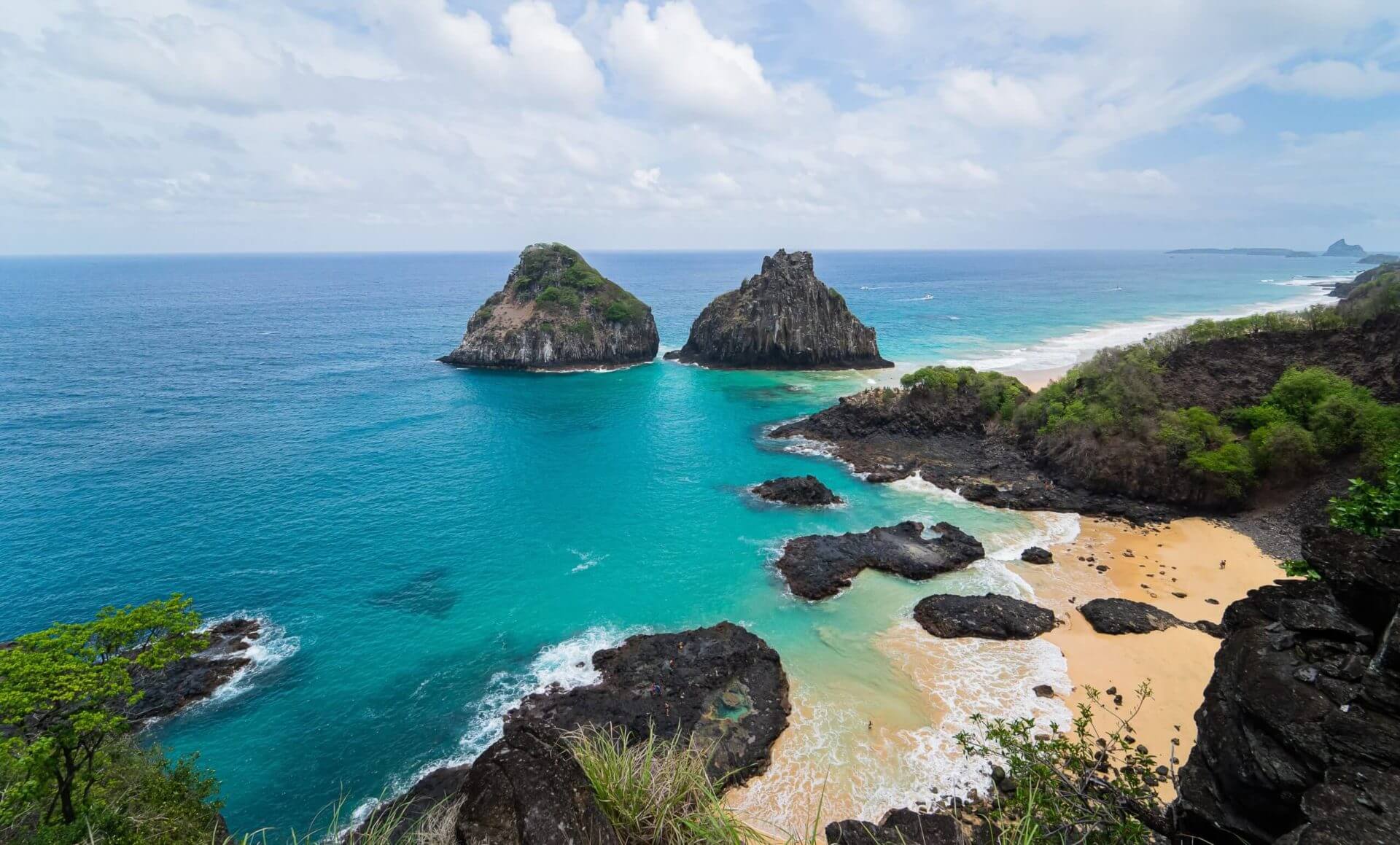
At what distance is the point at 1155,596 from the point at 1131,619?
14.4ft

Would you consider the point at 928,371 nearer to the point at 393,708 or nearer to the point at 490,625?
the point at 490,625

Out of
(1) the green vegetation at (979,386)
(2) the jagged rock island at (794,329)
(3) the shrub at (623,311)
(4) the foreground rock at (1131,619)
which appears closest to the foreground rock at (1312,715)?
(4) the foreground rock at (1131,619)

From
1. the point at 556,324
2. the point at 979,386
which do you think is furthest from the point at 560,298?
the point at 979,386

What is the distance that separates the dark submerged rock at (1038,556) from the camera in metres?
40.6

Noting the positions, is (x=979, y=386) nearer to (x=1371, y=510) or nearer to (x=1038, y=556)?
(x=1038, y=556)

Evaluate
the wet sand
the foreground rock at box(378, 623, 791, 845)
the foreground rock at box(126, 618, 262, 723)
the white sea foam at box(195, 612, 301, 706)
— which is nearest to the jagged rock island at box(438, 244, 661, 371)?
the white sea foam at box(195, 612, 301, 706)

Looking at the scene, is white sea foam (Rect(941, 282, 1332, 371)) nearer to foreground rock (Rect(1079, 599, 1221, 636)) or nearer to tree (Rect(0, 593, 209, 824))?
foreground rock (Rect(1079, 599, 1221, 636))

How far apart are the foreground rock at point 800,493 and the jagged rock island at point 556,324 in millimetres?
58937

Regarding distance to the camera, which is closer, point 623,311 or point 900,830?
point 900,830

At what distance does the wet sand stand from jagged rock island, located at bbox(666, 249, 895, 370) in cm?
5759

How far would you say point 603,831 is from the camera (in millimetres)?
9305

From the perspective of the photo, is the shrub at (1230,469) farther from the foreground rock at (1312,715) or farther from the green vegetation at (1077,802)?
the green vegetation at (1077,802)

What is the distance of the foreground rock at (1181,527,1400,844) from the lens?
9.99 meters

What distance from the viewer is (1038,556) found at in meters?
40.8
